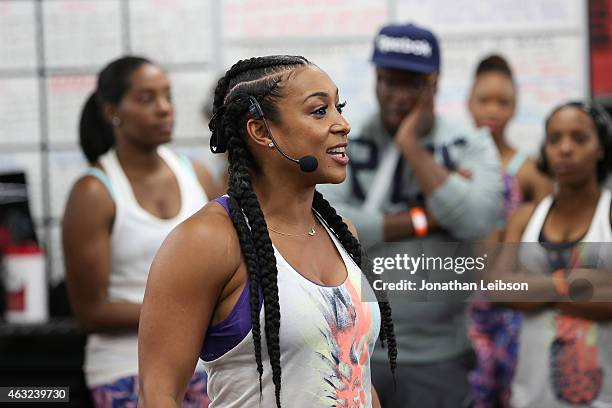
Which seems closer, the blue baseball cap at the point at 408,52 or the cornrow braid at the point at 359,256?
the cornrow braid at the point at 359,256

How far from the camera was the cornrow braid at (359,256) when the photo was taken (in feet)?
8.16

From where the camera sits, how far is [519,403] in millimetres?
3436

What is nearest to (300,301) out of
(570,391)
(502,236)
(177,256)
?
(177,256)

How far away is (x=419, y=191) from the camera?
3.71 metres

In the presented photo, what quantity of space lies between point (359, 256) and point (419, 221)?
3.77 ft

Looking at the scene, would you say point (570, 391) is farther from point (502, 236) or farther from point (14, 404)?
point (14, 404)

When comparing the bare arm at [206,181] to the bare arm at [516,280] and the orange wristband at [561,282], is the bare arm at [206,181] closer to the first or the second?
the bare arm at [516,280]

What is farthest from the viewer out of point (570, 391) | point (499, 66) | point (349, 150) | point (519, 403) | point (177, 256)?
point (499, 66)

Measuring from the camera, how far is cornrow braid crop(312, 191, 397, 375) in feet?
8.16

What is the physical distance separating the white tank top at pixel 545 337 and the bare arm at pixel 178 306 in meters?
1.24

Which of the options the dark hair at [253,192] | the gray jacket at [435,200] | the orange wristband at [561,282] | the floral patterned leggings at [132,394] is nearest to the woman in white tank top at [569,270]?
the orange wristband at [561,282]

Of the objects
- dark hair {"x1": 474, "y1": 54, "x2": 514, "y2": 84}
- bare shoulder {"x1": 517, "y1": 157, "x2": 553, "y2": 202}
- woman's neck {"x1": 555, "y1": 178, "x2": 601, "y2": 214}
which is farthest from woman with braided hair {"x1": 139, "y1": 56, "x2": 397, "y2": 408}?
dark hair {"x1": 474, "y1": 54, "x2": 514, "y2": 84}

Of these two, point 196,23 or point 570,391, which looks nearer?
point 570,391

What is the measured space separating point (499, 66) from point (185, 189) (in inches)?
62.5
